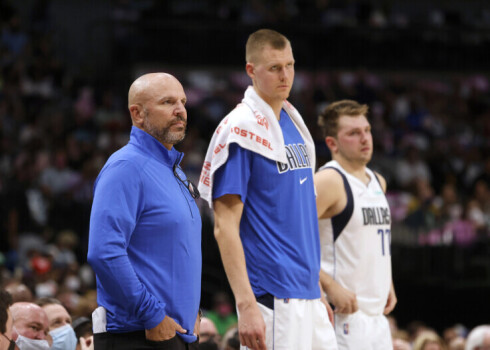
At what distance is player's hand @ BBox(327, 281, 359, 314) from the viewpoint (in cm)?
463

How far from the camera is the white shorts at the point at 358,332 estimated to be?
4707mm

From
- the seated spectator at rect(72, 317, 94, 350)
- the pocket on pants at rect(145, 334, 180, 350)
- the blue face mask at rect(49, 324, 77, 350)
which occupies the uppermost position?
the pocket on pants at rect(145, 334, 180, 350)

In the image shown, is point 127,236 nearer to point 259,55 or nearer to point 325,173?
point 259,55

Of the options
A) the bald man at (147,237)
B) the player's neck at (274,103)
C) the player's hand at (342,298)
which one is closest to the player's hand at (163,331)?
the bald man at (147,237)

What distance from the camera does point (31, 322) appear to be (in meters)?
4.60

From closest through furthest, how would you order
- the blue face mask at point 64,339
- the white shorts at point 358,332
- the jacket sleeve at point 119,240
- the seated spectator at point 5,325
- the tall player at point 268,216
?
1. the jacket sleeve at point 119,240
2. the tall player at point 268,216
3. the seated spectator at point 5,325
4. the white shorts at point 358,332
5. the blue face mask at point 64,339

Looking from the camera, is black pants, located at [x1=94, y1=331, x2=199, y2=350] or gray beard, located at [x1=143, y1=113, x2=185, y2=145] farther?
gray beard, located at [x1=143, y1=113, x2=185, y2=145]

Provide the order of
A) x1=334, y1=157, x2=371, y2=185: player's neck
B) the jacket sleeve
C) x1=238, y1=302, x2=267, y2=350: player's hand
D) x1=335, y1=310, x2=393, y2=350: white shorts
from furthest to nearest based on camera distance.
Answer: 1. x1=334, y1=157, x2=371, y2=185: player's neck
2. x1=335, y1=310, x2=393, y2=350: white shorts
3. x1=238, y1=302, x2=267, y2=350: player's hand
4. the jacket sleeve

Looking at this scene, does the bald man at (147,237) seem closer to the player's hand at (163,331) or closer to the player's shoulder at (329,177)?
the player's hand at (163,331)

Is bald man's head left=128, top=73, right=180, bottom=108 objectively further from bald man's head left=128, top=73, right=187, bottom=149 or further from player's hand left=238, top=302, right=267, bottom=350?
player's hand left=238, top=302, right=267, bottom=350

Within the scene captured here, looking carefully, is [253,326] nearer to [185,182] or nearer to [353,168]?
[185,182]

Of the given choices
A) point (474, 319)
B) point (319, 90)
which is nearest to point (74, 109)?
point (319, 90)

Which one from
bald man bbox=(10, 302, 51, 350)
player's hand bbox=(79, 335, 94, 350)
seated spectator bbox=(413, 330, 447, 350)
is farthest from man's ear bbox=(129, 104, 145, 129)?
seated spectator bbox=(413, 330, 447, 350)

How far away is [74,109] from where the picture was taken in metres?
14.1
